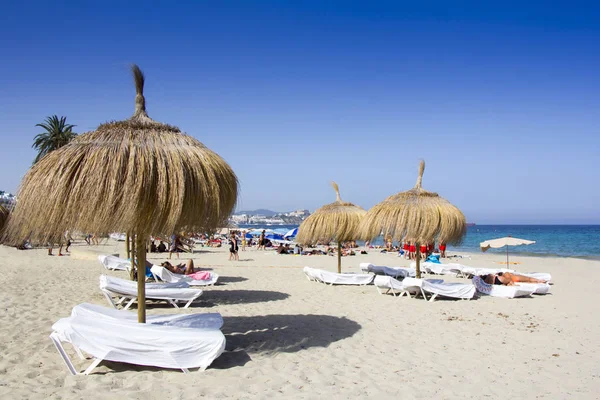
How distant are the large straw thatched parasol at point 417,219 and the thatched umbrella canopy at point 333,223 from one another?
4.42ft

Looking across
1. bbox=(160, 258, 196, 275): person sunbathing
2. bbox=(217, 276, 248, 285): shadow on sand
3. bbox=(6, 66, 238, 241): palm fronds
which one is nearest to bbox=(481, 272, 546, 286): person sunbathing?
bbox=(217, 276, 248, 285): shadow on sand

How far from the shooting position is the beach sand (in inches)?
187

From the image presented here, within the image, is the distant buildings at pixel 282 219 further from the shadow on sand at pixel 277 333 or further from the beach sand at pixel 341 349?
the shadow on sand at pixel 277 333

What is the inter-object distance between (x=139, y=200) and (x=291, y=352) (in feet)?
9.50

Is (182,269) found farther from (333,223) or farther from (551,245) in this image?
(551,245)

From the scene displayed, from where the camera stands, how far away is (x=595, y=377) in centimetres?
554

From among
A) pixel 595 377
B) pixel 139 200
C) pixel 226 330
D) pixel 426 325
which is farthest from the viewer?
pixel 426 325

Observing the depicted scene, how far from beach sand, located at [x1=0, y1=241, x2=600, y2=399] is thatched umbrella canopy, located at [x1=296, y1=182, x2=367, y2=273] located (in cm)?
207

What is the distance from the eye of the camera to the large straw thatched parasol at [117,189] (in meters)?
4.79

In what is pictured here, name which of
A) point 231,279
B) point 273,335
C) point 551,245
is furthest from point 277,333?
point 551,245

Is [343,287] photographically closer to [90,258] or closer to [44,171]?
[44,171]

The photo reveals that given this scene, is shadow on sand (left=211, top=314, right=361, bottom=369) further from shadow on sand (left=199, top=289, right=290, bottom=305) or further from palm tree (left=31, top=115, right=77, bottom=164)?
palm tree (left=31, top=115, right=77, bottom=164)

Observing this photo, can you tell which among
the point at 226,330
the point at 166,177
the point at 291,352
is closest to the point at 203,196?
the point at 166,177

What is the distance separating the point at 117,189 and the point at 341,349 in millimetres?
3678
